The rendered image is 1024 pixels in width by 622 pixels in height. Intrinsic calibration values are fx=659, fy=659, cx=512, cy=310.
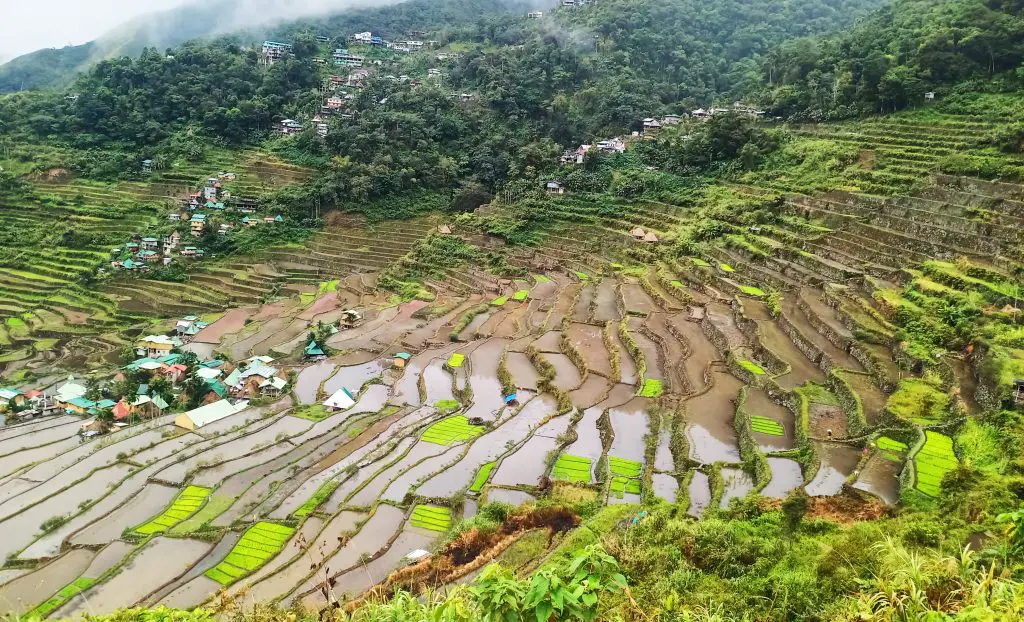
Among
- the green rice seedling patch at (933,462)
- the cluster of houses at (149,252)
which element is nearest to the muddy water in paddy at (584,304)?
the green rice seedling patch at (933,462)

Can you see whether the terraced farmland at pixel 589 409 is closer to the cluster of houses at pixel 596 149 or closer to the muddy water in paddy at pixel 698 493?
the muddy water in paddy at pixel 698 493

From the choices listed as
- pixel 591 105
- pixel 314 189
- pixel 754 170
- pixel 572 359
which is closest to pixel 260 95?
pixel 314 189

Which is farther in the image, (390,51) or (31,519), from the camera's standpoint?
(390,51)

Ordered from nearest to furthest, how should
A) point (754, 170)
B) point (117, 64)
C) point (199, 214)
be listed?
point (754, 170) → point (199, 214) → point (117, 64)

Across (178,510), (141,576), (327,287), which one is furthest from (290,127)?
(141,576)

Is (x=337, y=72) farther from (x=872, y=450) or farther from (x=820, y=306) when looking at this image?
(x=872, y=450)

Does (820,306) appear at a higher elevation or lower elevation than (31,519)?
higher
